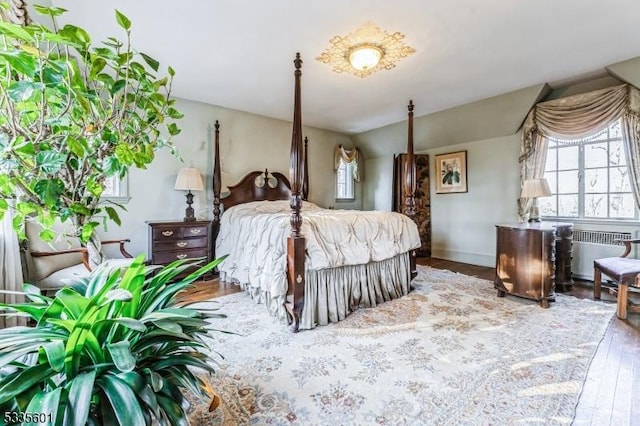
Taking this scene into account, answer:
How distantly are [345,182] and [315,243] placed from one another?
4185mm

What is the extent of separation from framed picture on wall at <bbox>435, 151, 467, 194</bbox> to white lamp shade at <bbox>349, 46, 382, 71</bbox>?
291cm

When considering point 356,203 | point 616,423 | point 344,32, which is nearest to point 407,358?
point 616,423

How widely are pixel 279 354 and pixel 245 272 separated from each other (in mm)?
1417

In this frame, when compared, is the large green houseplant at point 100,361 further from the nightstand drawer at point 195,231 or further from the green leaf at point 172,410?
the nightstand drawer at point 195,231

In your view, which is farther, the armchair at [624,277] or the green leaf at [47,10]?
the armchair at [624,277]

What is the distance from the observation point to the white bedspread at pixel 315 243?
8.07 feet

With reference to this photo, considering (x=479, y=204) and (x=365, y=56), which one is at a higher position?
(x=365, y=56)

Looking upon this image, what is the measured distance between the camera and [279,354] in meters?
2.01

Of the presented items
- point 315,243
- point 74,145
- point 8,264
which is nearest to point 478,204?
point 315,243

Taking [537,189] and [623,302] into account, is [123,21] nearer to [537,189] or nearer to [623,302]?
[623,302]

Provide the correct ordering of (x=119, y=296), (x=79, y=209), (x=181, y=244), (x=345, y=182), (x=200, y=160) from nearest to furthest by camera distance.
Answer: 1. (x=119, y=296)
2. (x=79, y=209)
3. (x=181, y=244)
4. (x=200, y=160)
5. (x=345, y=182)

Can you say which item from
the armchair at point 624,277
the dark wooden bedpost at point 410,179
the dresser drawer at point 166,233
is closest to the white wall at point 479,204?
the armchair at point 624,277

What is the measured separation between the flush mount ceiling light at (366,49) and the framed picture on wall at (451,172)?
2.61 metres

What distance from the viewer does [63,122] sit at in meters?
0.75
